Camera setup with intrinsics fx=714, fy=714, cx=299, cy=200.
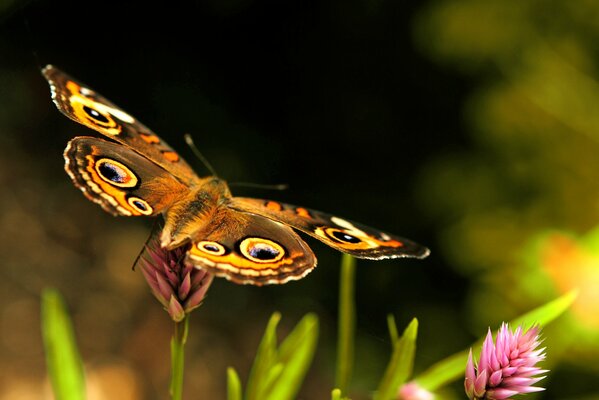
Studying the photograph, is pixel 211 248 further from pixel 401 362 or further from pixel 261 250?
pixel 401 362

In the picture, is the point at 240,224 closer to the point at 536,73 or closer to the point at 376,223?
the point at 536,73

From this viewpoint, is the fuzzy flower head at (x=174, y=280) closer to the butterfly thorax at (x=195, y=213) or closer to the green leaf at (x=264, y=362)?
the butterfly thorax at (x=195, y=213)

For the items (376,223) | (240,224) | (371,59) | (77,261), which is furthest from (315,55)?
(240,224)

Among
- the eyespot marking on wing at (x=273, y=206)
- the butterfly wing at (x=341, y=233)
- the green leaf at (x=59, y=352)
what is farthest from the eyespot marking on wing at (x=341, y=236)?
the green leaf at (x=59, y=352)

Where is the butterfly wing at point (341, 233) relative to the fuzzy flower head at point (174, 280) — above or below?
above

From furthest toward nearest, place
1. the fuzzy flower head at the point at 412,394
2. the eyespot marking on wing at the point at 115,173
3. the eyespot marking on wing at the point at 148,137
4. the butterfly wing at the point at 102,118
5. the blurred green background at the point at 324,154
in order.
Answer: the blurred green background at the point at 324,154
the eyespot marking on wing at the point at 148,137
the butterfly wing at the point at 102,118
the eyespot marking on wing at the point at 115,173
the fuzzy flower head at the point at 412,394
